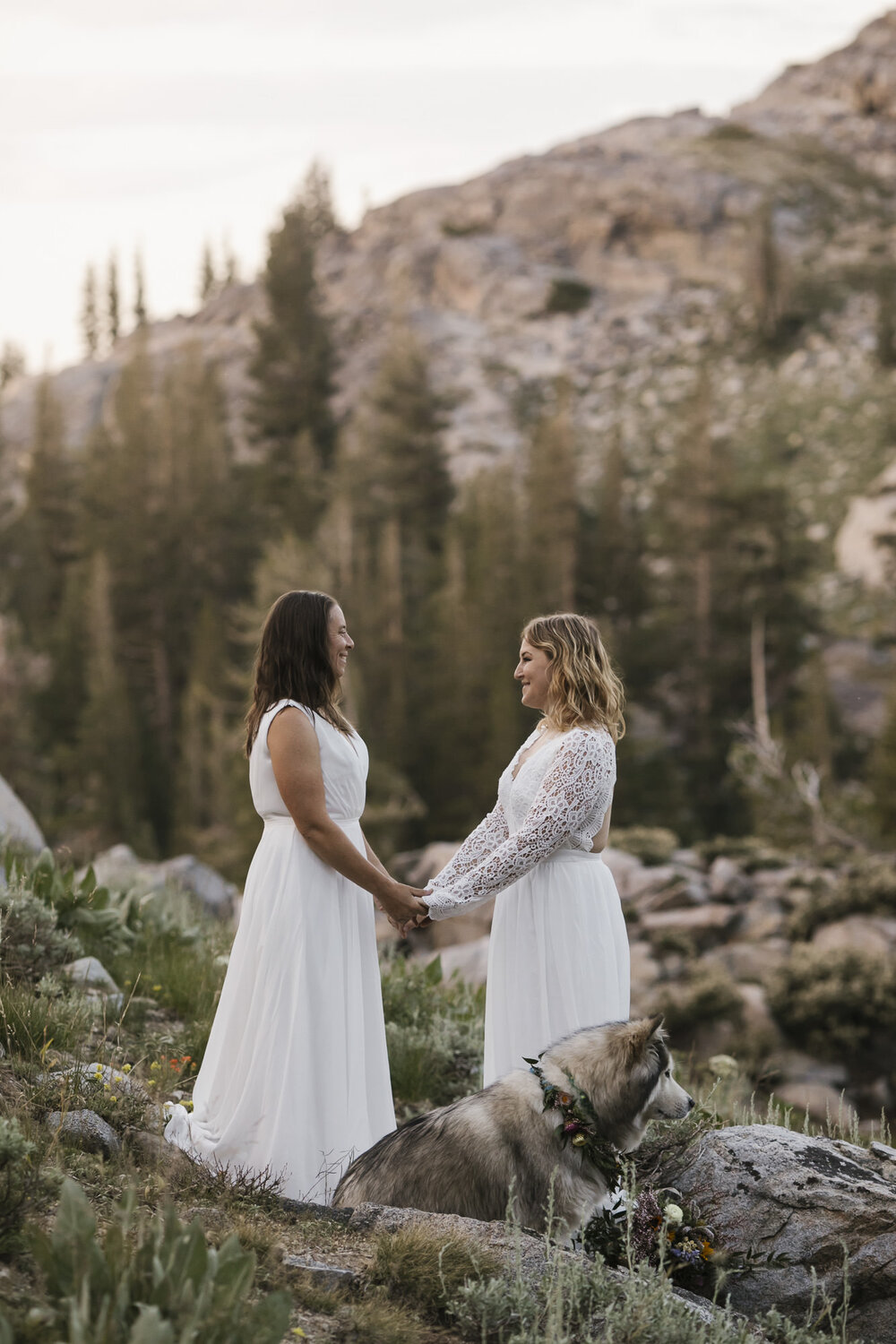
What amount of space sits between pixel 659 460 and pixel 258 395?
21038 millimetres

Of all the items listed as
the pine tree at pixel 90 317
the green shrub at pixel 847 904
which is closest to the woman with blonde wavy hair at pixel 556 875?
the green shrub at pixel 847 904

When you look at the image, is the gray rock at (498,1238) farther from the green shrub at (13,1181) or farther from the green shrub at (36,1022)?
the green shrub at (36,1022)

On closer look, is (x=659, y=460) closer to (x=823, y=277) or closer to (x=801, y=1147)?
(x=823, y=277)

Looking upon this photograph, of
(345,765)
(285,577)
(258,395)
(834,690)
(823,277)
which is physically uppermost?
(823,277)

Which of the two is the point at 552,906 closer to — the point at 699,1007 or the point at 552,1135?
the point at 552,1135

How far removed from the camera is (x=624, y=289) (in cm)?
8331

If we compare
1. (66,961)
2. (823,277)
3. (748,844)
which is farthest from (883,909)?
(823,277)

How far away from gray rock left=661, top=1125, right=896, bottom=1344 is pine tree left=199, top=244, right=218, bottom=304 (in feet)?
373

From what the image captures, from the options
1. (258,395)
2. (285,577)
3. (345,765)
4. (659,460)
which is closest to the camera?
(345,765)

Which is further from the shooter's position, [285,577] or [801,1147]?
[285,577]

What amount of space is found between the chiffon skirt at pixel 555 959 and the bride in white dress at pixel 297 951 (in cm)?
52

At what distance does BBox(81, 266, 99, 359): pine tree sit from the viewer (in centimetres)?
10669

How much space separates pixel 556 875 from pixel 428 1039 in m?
2.23

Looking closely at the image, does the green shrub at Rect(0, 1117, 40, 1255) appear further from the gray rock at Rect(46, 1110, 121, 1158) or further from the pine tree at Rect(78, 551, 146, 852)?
the pine tree at Rect(78, 551, 146, 852)
